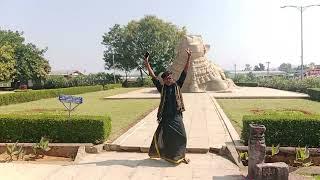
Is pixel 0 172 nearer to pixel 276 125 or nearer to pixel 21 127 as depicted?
pixel 21 127

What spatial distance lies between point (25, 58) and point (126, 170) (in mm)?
52332

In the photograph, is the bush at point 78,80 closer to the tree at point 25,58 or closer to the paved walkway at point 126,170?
the tree at point 25,58

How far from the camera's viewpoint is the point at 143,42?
217ft

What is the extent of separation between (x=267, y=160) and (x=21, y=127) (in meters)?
5.50

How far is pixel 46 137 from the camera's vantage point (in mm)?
9859

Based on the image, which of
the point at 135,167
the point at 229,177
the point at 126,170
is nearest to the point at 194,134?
the point at 135,167

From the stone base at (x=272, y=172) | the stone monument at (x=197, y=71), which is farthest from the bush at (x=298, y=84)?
the stone base at (x=272, y=172)

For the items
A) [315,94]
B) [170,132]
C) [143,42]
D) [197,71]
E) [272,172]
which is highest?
[143,42]

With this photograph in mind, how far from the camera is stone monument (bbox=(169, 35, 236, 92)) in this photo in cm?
3175

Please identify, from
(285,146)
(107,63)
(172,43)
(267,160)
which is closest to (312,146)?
(285,146)

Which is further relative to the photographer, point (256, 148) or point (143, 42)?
point (143, 42)

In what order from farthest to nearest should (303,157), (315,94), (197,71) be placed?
(197,71)
(315,94)
(303,157)

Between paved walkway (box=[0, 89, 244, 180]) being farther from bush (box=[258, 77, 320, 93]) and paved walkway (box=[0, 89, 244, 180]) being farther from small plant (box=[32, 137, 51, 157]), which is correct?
bush (box=[258, 77, 320, 93])

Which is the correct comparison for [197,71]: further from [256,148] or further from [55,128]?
[256,148]
